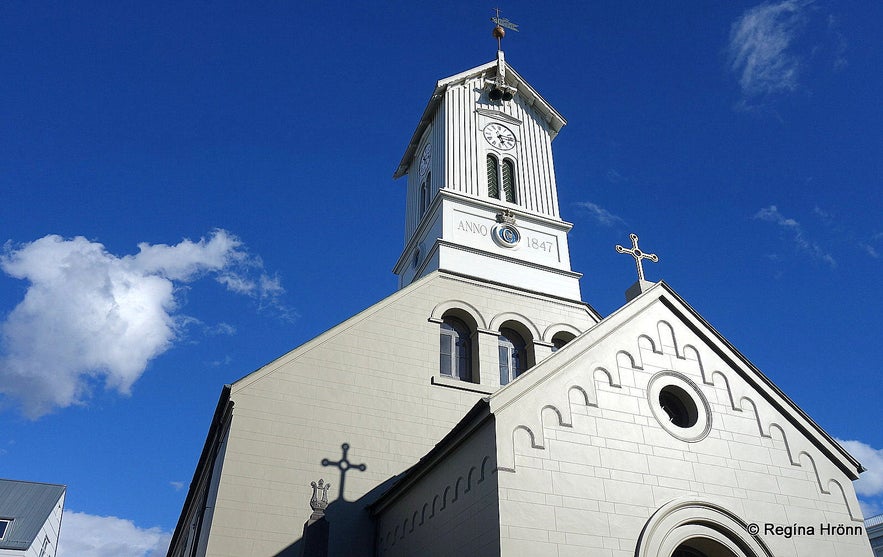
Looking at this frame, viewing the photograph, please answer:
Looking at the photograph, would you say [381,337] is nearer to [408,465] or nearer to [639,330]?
[408,465]

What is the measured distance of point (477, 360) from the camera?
1967 cm

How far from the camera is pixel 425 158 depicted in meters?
28.9

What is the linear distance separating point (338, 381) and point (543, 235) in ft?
35.3

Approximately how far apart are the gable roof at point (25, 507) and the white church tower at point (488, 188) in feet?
116

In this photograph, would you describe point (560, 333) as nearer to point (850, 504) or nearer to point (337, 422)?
point (337, 422)

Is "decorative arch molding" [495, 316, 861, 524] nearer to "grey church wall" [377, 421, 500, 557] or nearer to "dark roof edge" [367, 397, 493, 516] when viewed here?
"dark roof edge" [367, 397, 493, 516]

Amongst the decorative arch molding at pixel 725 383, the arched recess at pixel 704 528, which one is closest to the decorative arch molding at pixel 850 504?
the decorative arch molding at pixel 725 383

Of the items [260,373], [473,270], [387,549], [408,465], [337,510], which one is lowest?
[387,549]

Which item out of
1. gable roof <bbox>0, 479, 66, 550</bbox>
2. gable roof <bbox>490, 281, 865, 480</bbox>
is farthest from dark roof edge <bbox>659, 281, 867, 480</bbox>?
gable roof <bbox>0, 479, 66, 550</bbox>

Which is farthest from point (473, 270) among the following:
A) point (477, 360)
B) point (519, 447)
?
point (519, 447)

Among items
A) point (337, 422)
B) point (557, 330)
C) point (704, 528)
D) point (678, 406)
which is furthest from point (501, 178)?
point (704, 528)

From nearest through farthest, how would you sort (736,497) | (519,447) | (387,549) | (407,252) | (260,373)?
(519,447) → (736,497) → (387,549) → (260,373) → (407,252)

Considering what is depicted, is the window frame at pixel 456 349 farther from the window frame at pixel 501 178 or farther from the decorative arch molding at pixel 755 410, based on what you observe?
the decorative arch molding at pixel 755 410

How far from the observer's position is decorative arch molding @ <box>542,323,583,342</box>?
2091cm
